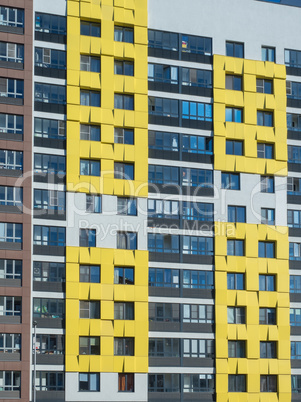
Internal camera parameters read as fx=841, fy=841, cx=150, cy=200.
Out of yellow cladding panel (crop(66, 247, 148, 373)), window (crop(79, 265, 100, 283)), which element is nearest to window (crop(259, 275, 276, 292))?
yellow cladding panel (crop(66, 247, 148, 373))

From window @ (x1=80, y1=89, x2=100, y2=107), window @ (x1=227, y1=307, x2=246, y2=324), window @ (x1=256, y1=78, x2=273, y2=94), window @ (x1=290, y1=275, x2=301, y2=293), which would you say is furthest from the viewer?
window @ (x1=256, y1=78, x2=273, y2=94)

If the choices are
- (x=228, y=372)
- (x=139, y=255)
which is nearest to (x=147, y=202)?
(x=139, y=255)

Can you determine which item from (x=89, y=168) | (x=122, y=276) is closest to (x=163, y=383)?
(x=122, y=276)

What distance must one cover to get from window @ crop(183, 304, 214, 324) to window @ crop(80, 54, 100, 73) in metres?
20.7

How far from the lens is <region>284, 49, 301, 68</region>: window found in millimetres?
75562

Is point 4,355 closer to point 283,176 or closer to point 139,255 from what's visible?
point 139,255

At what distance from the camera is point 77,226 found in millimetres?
66312

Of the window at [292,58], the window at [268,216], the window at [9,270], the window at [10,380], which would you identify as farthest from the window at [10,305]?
the window at [292,58]

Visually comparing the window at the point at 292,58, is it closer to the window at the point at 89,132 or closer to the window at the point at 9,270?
the window at the point at 89,132

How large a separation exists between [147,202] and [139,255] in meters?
4.52

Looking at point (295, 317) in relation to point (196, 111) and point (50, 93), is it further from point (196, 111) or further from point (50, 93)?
point (50, 93)

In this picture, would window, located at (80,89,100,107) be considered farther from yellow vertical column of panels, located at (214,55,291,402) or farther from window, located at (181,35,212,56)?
yellow vertical column of panels, located at (214,55,291,402)

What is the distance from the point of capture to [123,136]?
69.5 metres

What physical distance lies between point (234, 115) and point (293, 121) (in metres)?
5.95
